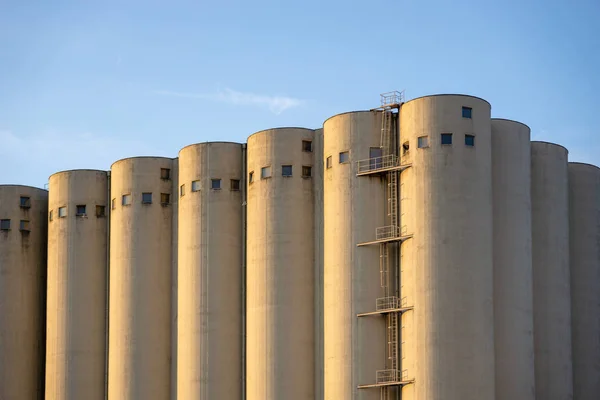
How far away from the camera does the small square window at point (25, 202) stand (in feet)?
381

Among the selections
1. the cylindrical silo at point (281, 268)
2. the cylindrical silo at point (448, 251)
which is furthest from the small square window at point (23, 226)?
the cylindrical silo at point (448, 251)

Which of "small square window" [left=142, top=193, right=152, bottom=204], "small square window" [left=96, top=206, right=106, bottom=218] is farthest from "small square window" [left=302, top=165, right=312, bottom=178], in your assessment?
"small square window" [left=96, top=206, right=106, bottom=218]

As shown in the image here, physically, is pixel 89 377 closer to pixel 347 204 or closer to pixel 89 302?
pixel 89 302

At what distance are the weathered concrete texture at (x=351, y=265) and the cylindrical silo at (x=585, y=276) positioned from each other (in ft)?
53.5

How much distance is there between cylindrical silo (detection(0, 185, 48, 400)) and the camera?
11419cm

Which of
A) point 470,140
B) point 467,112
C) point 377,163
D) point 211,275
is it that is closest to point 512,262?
point 470,140

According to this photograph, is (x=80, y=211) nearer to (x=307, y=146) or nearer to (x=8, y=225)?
(x=8, y=225)

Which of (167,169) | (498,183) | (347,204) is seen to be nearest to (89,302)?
(167,169)

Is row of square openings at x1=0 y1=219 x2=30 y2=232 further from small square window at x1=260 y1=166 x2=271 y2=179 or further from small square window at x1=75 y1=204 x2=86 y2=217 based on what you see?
small square window at x1=260 y1=166 x2=271 y2=179

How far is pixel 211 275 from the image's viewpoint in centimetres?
10181

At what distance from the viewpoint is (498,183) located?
92.8 m

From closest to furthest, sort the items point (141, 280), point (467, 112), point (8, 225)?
point (467, 112), point (141, 280), point (8, 225)

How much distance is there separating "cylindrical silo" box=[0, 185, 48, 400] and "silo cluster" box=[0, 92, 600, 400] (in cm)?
29

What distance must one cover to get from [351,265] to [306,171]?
9.18 meters
